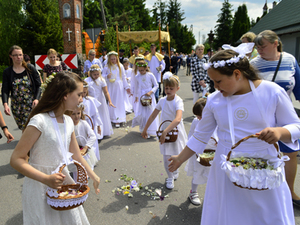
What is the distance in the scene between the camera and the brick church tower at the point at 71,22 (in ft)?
50.6

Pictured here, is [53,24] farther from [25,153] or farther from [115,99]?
[25,153]

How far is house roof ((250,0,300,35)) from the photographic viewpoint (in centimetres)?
2006

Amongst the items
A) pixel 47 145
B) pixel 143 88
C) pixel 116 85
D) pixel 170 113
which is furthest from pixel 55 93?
pixel 116 85

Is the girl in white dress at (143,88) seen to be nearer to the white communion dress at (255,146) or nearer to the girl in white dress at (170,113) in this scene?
the girl in white dress at (170,113)

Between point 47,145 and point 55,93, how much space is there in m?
0.46

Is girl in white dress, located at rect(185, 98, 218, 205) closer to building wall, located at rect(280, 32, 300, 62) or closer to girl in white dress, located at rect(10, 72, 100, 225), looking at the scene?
girl in white dress, located at rect(10, 72, 100, 225)

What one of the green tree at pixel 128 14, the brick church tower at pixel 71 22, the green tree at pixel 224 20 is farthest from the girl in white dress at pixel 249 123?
the green tree at pixel 224 20

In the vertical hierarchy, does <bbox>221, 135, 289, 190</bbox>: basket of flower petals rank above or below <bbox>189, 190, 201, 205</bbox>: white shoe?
above

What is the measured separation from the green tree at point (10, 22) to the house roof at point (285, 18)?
29.6 metres

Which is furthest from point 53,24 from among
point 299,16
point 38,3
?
point 299,16

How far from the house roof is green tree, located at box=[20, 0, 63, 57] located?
82.0ft

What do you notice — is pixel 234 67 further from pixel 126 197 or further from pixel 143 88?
pixel 143 88

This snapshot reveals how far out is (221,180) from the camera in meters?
2.04

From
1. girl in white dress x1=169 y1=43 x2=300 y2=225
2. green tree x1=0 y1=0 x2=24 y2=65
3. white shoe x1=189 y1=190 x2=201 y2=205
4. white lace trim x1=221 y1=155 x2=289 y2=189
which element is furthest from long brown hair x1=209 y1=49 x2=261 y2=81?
green tree x1=0 y1=0 x2=24 y2=65
